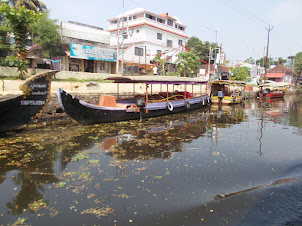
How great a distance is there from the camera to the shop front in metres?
21.4

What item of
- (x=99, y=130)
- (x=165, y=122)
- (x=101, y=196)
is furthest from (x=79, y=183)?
(x=165, y=122)

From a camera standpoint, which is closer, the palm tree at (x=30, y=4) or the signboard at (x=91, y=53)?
the signboard at (x=91, y=53)

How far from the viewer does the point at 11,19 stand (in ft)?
41.0

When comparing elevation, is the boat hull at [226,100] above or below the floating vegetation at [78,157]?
above

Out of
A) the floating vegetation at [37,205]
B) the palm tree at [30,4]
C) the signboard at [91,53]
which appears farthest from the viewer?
the palm tree at [30,4]

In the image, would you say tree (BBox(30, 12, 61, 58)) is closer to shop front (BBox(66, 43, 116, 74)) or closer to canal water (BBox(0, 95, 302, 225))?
shop front (BBox(66, 43, 116, 74))

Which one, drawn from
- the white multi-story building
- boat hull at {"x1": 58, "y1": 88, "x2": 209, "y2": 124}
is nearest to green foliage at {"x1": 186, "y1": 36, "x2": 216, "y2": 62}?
the white multi-story building

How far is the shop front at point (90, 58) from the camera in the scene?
842 inches

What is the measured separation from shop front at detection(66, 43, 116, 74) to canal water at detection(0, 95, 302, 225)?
13858 mm

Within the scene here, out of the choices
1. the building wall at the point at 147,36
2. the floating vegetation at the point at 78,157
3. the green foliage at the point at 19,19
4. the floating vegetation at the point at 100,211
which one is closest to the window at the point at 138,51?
the building wall at the point at 147,36

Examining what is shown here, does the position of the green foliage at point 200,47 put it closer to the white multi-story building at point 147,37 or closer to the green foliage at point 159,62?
the white multi-story building at point 147,37

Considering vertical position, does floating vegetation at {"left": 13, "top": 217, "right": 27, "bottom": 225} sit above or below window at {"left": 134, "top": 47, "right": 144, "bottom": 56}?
below

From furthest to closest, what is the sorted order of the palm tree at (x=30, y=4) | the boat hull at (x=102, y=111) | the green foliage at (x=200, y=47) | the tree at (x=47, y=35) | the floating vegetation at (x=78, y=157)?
the green foliage at (x=200, y=47) → the palm tree at (x=30, y=4) → the tree at (x=47, y=35) → the boat hull at (x=102, y=111) → the floating vegetation at (x=78, y=157)

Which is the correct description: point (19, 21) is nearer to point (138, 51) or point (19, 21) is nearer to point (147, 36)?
point (138, 51)
